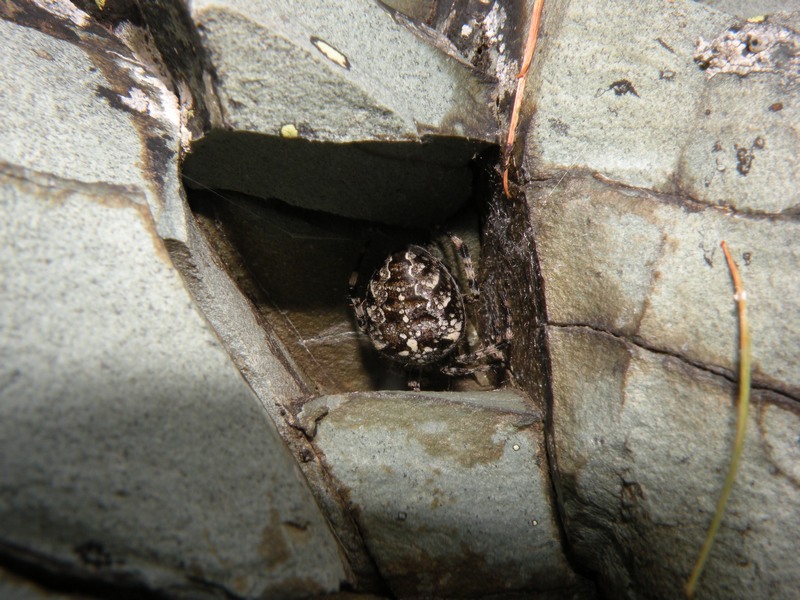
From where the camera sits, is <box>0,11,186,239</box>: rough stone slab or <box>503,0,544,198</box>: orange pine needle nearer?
<box>0,11,186,239</box>: rough stone slab

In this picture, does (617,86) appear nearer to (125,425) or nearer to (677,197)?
(677,197)

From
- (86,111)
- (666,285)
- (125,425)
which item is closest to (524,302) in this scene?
(666,285)

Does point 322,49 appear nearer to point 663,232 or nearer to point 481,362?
point 663,232

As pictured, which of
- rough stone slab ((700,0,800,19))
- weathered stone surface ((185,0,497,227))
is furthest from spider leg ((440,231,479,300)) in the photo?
rough stone slab ((700,0,800,19))

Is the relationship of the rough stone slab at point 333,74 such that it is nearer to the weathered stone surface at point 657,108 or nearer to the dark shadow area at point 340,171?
the dark shadow area at point 340,171

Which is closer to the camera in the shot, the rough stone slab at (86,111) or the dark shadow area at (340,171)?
the rough stone slab at (86,111)

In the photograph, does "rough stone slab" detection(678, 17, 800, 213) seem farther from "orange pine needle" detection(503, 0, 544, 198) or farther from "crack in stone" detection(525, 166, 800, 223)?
"orange pine needle" detection(503, 0, 544, 198)

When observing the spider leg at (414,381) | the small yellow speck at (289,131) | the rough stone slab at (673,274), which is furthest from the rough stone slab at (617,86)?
the spider leg at (414,381)
